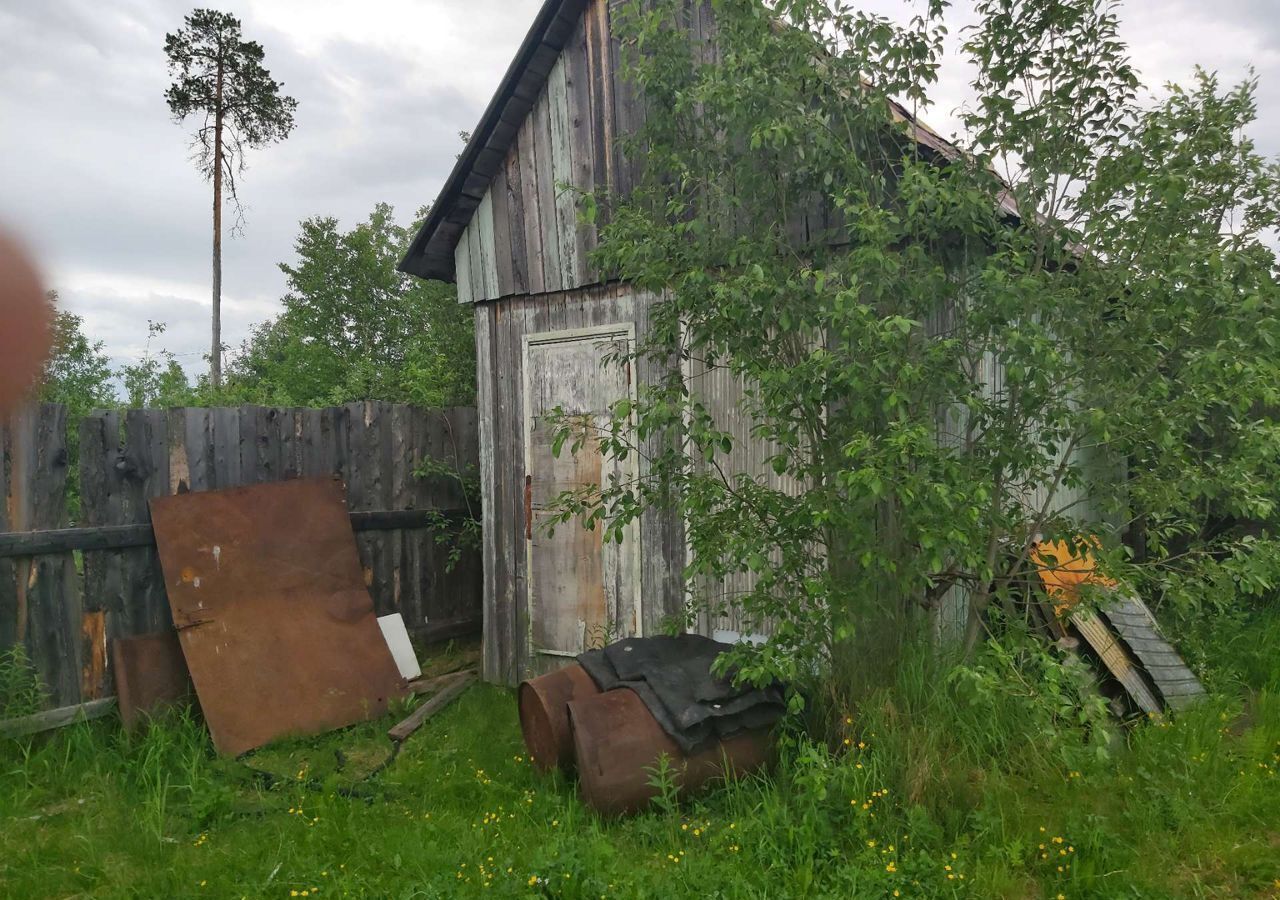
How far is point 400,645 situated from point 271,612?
1297mm

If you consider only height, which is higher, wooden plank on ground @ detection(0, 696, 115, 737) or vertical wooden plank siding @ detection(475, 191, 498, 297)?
vertical wooden plank siding @ detection(475, 191, 498, 297)

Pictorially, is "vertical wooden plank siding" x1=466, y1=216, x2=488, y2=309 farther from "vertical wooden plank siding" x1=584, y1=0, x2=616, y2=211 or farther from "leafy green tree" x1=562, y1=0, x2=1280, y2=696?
"leafy green tree" x1=562, y1=0, x2=1280, y2=696

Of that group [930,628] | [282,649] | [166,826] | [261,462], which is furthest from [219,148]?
[930,628]

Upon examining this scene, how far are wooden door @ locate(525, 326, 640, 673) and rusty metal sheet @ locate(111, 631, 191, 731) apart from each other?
2.35m

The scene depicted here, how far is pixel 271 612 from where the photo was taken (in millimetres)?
5691

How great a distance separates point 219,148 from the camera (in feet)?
59.9

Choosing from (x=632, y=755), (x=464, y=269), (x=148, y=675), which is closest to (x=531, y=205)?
(x=464, y=269)

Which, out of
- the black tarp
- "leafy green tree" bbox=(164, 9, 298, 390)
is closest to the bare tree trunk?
"leafy green tree" bbox=(164, 9, 298, 390)

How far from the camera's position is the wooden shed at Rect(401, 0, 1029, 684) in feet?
19.7

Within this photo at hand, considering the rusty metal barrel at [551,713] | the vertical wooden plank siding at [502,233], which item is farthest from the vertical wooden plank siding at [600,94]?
the rusty metal barrel at [551,713]

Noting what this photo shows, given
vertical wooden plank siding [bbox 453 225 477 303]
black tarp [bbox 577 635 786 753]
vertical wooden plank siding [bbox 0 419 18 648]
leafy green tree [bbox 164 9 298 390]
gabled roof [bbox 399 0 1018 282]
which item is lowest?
black tarp [bbox 577 635 786 753]

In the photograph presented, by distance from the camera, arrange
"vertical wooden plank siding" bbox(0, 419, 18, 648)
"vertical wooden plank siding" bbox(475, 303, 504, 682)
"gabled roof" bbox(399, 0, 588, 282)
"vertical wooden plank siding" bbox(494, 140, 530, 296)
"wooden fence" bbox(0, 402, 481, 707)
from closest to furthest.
A: "vertical wooden plank siding" bbox(0, 419, 18, 648) < "wooden fence" bbox(0, 402, 481, 707) < "gabled roof" bbox(399, 0, 588, 282) < "vertical wooden plank siding" bbox(494, 140, 530, 296) < "vertical wooden plank siding" bbox(475, 303, 504, 682)

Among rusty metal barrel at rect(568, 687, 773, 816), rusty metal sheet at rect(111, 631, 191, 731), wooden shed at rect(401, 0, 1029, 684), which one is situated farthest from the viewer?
wooden shed at rect(401, 0, 1029, 684)

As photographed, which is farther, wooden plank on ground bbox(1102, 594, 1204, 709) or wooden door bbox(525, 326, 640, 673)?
wooden door bbox(525, 326, 640, 673)
